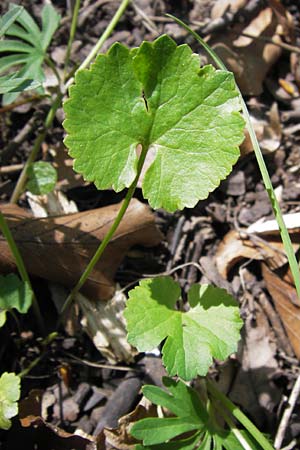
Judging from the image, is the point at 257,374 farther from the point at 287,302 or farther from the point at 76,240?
the point at 76,240

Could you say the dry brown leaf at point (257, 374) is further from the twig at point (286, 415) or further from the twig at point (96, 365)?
the twig at point (96, 365)

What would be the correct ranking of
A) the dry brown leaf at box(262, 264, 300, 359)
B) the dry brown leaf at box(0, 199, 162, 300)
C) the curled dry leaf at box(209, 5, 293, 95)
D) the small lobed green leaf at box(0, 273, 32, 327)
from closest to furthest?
the small lobed green leaf at box(0, 273, 32, 327) < the dry brown leaf at box(0, 199, 162, 300) < the dry brown leaf at box(262, 264, 300, 359) < the curled dry leaf at box(209, 5, 293, 95)

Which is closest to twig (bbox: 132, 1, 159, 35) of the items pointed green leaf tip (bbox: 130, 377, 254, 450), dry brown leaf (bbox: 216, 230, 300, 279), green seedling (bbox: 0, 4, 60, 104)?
green seedling (bbox: 0, 4, 60, 104)

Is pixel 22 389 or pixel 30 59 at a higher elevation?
pixel 30 59

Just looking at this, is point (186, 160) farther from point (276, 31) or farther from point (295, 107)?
point (276, 31)

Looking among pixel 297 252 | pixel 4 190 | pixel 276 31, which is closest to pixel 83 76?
pixel 4 190

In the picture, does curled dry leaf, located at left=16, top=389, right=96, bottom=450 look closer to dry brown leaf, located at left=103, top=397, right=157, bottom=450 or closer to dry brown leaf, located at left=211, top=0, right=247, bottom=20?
dry brown leaf, located at left=103, top=397, right=157, bottom=450

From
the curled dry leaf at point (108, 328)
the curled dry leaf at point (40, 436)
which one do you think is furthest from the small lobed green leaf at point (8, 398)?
the curled dry leaf at point (108, 328)
